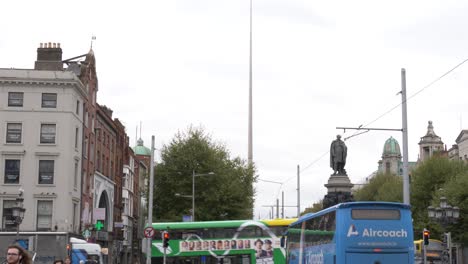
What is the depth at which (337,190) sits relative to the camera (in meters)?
31.7

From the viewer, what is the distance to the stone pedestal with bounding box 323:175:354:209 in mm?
31297

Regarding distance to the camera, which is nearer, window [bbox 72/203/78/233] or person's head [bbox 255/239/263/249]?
person's head [bbox 255/239/263/249]

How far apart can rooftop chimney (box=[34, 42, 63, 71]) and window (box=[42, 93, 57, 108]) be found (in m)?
3.33

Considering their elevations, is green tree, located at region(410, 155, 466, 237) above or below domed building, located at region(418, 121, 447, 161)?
below

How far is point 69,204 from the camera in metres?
49.7

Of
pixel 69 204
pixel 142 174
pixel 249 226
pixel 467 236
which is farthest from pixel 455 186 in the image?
pixel 142 174

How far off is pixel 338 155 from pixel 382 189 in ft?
150

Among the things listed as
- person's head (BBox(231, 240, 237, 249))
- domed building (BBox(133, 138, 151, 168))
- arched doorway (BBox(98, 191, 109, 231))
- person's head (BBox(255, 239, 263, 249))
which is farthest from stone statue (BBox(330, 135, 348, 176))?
domed building (BBox(133, 138, 151, 168))

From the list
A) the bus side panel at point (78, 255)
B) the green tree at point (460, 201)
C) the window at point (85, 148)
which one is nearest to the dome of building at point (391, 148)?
the green tree at point (460, 201)

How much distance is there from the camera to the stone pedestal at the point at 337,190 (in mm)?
31297

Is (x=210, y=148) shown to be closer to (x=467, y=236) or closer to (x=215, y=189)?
(x=215, y=189)

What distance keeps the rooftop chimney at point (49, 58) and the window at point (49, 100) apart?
3.33 metres

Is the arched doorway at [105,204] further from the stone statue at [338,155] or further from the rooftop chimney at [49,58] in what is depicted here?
the stone statue at [338,155]

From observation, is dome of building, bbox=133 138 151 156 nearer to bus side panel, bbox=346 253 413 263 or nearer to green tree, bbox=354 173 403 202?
green tree, bbox=354 173 403 202
